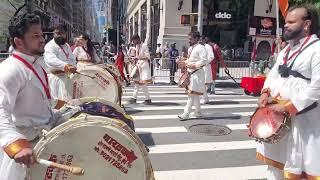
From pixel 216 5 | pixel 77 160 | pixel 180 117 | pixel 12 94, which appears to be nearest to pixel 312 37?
pixel 77 160

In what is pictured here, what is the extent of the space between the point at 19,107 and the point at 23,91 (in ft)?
0.40

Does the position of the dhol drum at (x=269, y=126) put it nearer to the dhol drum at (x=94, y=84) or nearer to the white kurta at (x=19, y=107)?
the white kurta at (x=19, y=107)

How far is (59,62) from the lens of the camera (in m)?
7.02

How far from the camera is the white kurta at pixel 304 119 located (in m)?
3.48

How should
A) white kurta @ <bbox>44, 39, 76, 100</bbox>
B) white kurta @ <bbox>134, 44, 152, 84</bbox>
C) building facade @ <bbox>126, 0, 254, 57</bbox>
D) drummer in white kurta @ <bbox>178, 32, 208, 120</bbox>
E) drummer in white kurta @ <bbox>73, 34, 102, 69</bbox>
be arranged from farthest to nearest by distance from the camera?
building facade @ <bbox>126, 0, 254, 57</bbox> < white kurta @ <bbox>134, 44, 152, 84</bbox> < drummer in white kurta @ <bbox>178, 32, 208, 120</bbox> < drummer in white kurta @ <bbox>73, 34, 102, 69</bbox> < white kurta @ <bbox>44, 39, 76, 100</bbox>

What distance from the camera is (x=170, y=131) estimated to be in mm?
8297

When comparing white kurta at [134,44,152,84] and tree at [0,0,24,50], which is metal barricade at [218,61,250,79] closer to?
white kurta at [134,44,152,84]

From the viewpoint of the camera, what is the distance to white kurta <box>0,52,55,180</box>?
113 inches

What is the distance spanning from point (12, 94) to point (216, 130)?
5.95 m

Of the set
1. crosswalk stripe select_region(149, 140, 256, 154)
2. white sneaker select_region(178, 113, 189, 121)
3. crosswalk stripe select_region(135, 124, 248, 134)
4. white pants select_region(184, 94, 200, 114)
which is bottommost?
crosswalk stripe select_region(149, 140, 256, 154)

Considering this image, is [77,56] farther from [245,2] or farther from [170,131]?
[245,2]

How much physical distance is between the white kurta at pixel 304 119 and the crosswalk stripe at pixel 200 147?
3.36 meters

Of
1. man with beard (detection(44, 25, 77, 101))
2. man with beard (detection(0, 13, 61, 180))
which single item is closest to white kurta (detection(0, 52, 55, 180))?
man with beard (detection(0, 13, 61, 180))

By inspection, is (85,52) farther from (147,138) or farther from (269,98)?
(269,98)
